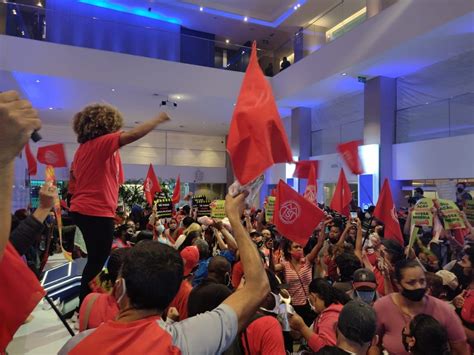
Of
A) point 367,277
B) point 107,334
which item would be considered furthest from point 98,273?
point 367,277

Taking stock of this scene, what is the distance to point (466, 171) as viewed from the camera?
8.80m

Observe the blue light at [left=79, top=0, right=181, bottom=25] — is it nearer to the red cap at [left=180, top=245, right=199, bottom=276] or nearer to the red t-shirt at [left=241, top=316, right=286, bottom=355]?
the red cap at [left=180, top=245, right=199, bottom=276]

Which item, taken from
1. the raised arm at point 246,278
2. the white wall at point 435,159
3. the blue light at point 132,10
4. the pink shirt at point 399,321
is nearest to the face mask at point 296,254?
the pink shirt at point 399,321

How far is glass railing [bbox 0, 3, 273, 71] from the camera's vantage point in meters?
11.0

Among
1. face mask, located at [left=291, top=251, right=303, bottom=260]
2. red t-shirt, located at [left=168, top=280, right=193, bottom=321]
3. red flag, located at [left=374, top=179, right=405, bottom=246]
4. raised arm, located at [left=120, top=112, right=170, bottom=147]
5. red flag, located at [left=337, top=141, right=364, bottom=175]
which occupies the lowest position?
red t-shirt, located at [left=168, top=280, right=193, bottom=321]

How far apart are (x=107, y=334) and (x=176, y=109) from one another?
50.6ft

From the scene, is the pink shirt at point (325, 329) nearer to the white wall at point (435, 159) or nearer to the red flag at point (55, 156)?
the red flag at point (55, 156)

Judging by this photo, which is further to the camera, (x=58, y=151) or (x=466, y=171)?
(x=466, y=171)

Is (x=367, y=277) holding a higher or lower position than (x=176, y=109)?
lower

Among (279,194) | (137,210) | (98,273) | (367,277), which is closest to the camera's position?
(98,273)

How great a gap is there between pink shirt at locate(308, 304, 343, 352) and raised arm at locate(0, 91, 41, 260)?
86.0 inches

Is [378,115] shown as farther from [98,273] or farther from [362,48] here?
[98,273]

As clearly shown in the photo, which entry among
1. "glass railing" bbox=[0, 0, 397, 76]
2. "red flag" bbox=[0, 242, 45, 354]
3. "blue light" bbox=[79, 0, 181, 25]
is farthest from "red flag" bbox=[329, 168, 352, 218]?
"blue light" bbox=[79, 0, 181, 25]

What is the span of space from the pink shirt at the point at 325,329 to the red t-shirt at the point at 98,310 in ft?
4.23
